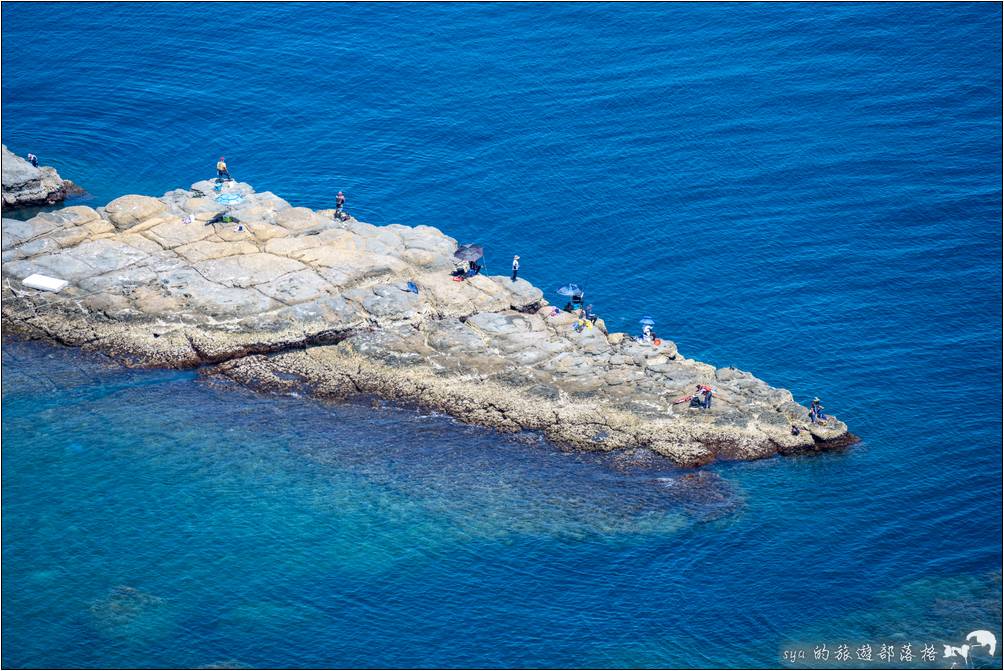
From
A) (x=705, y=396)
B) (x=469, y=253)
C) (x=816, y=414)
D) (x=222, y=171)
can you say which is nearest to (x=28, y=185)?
(x=222, y=171)

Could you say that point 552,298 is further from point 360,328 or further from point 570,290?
point 360,328

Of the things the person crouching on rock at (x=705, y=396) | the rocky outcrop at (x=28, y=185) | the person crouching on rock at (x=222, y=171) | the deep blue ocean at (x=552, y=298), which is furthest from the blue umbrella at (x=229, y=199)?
the person crouching on rock at (x=705, y=396)

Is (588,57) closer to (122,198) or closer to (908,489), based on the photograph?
(122,198)

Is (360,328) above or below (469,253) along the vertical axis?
below

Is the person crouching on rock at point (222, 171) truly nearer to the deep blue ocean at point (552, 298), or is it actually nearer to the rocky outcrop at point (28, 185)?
the deep blue ocean at point (552, 298)

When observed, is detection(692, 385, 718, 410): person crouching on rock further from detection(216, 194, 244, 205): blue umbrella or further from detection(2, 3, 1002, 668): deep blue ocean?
detection(216, 194, 244, 205): blue umbrella

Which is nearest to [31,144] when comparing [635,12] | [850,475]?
[635,12]

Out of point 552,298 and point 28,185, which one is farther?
point 28,185
